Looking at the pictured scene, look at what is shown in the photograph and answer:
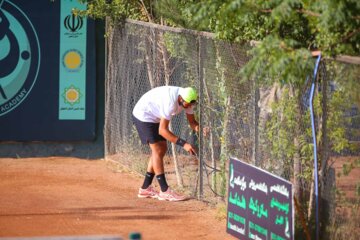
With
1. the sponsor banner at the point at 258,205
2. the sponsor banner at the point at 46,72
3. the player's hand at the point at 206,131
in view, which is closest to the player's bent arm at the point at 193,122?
the player's hand at the point at 206,131

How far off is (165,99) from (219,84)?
0.70m

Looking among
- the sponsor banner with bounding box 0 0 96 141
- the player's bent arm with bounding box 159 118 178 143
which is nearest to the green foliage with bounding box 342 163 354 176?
the player's bent arm with bounding box 159 118 178 143

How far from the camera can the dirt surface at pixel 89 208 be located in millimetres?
9500

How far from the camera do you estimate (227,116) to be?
34.1 ft

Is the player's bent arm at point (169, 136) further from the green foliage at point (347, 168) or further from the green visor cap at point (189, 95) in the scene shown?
the green foliage at point (347, 168)

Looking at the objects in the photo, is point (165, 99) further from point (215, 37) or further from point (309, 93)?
point (309, 93)

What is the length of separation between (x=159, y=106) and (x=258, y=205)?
9.91 ft

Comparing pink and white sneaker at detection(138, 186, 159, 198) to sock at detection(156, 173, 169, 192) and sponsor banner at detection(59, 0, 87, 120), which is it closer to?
sock at detection(156, 173, 169, 192)

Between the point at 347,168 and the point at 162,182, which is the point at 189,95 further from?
the point at 347,168

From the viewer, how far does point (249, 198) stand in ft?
27.7

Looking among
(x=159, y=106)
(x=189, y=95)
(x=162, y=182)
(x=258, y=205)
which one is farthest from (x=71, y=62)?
(x=258, y=205)

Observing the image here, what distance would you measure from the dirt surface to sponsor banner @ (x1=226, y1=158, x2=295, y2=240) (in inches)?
25.8

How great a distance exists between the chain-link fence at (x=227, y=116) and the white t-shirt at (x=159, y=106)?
0.45 metres

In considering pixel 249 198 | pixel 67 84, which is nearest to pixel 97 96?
pixel 67 84
